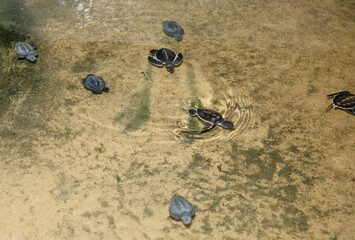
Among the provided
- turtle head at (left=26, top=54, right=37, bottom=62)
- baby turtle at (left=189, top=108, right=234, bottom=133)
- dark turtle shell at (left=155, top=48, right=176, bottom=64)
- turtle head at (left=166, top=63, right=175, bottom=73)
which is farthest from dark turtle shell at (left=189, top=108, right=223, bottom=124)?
turtle head at (left=26, top=54, right=37, bottom=62)

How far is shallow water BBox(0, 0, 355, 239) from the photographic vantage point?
2.99m

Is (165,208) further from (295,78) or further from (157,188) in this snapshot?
(295,78)

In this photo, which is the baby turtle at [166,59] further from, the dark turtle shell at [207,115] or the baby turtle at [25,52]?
the baby turtle at [25,52]

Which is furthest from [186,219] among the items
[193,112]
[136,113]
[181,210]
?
[136,113]

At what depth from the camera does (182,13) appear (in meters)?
5.08

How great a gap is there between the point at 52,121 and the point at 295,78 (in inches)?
121

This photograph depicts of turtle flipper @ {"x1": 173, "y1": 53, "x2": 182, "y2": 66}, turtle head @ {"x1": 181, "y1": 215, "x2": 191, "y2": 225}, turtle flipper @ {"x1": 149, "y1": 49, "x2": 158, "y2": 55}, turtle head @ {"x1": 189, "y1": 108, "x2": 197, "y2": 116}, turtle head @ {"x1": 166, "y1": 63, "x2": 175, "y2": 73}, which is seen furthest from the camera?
turtle flipper @ {"x1": 149, "y1": 49, "x2": 158, "y2": 55}

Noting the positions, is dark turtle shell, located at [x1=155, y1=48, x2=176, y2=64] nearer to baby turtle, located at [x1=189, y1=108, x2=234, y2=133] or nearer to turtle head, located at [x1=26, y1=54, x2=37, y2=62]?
baby turtle, located at [x1=189, y1=108, x2=234, y2=133]

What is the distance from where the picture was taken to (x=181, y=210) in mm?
2828

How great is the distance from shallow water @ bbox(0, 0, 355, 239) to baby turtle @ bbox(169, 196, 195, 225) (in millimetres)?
130

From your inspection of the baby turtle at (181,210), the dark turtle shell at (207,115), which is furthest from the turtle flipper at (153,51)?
the baby turtle at (181,210)

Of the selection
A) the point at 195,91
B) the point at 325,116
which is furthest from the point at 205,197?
the point at 325,116

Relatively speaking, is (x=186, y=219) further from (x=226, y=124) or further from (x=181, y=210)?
(x=226, y=124)

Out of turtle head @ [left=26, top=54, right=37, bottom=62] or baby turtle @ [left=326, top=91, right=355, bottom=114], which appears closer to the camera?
baby turtle @ [left=326, top=91, right=355, bottom=114]
